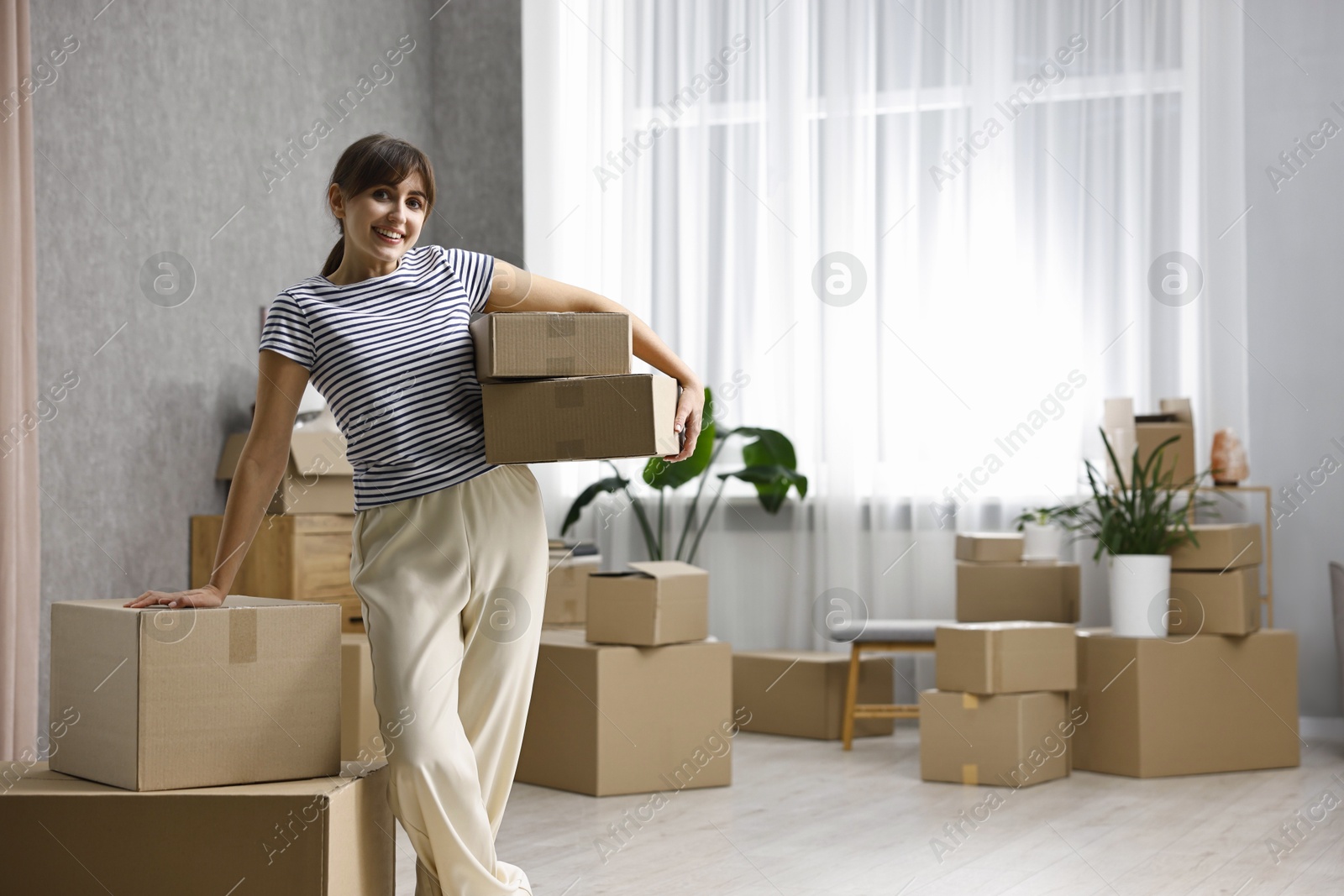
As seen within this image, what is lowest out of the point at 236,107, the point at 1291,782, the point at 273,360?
the point at 1291,782

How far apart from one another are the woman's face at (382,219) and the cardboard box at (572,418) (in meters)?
0.25

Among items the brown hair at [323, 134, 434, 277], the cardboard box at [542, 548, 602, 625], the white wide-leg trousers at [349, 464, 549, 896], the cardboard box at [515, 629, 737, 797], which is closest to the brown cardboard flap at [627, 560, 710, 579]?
the cardboard box at [515, 629, 737, 797]

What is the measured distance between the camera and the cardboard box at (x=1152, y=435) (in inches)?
149

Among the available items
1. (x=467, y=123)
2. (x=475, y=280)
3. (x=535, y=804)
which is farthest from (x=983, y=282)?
→ (x=475, y=280)

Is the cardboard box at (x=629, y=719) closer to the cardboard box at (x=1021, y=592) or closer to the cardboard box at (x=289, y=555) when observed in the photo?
the cardboard box at (x=289, y=555)

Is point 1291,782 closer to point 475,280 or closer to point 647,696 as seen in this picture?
point 647,696

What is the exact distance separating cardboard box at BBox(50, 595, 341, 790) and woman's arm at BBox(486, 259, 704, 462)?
533 millimetres

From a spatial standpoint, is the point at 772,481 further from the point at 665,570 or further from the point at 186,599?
the point at 186,599

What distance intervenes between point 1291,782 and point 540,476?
9.09ft

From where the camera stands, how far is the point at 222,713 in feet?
5.57

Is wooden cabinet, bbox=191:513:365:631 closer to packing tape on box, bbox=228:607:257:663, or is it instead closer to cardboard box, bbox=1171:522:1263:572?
packing tape on box, bbox=228:607:257:663

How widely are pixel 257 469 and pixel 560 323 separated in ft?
1.58

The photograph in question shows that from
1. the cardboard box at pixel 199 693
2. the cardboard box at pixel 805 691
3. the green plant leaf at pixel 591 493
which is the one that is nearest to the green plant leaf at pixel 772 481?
the green plant leaf at pixel 591 493

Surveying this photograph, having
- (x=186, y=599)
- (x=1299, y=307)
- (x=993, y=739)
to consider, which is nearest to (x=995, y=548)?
(x=993, y=739)
